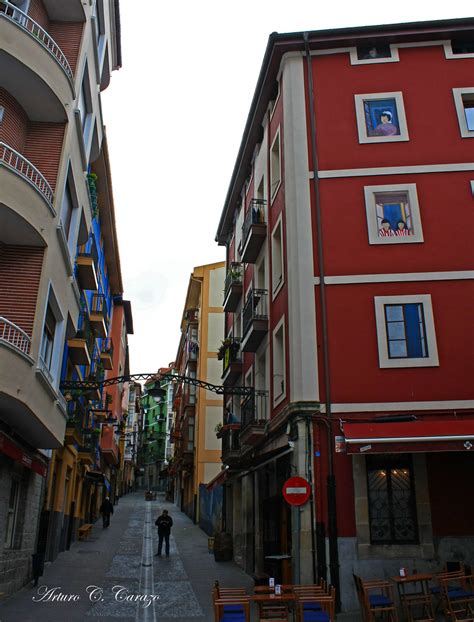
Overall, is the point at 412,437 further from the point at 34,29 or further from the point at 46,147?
the point at 34,29

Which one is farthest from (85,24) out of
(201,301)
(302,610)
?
(201,301)

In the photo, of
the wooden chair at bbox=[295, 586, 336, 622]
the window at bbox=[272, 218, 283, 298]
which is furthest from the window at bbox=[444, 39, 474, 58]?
the wooden chair at bbox=[295, 586, 336, 622]

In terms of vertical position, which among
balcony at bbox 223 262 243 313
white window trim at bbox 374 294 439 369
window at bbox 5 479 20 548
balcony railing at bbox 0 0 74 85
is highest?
balcony railing at bbox 0 0 74 85

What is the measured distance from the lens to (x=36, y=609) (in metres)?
12.3

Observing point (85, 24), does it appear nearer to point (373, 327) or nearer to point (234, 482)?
point (373, 327)

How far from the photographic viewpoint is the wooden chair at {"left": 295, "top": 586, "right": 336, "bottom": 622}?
30.0ft

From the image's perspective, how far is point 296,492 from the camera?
1255 centimetres

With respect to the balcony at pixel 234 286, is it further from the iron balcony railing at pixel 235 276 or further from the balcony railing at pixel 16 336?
the balcony railing at pixel 16 336

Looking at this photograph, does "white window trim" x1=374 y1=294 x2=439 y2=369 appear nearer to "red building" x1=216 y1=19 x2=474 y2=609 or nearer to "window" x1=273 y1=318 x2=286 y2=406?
"red building" x1=216 y1=19 x2=474 y2=609

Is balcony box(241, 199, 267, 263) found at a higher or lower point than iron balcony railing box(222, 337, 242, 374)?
higher

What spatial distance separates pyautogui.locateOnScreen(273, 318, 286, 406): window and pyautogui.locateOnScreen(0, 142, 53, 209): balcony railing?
7.16 meters

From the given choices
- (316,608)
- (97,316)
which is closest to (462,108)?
(316,608)

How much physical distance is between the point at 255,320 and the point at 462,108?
8.67 meters

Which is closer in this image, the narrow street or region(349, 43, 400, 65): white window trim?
the narrow street
